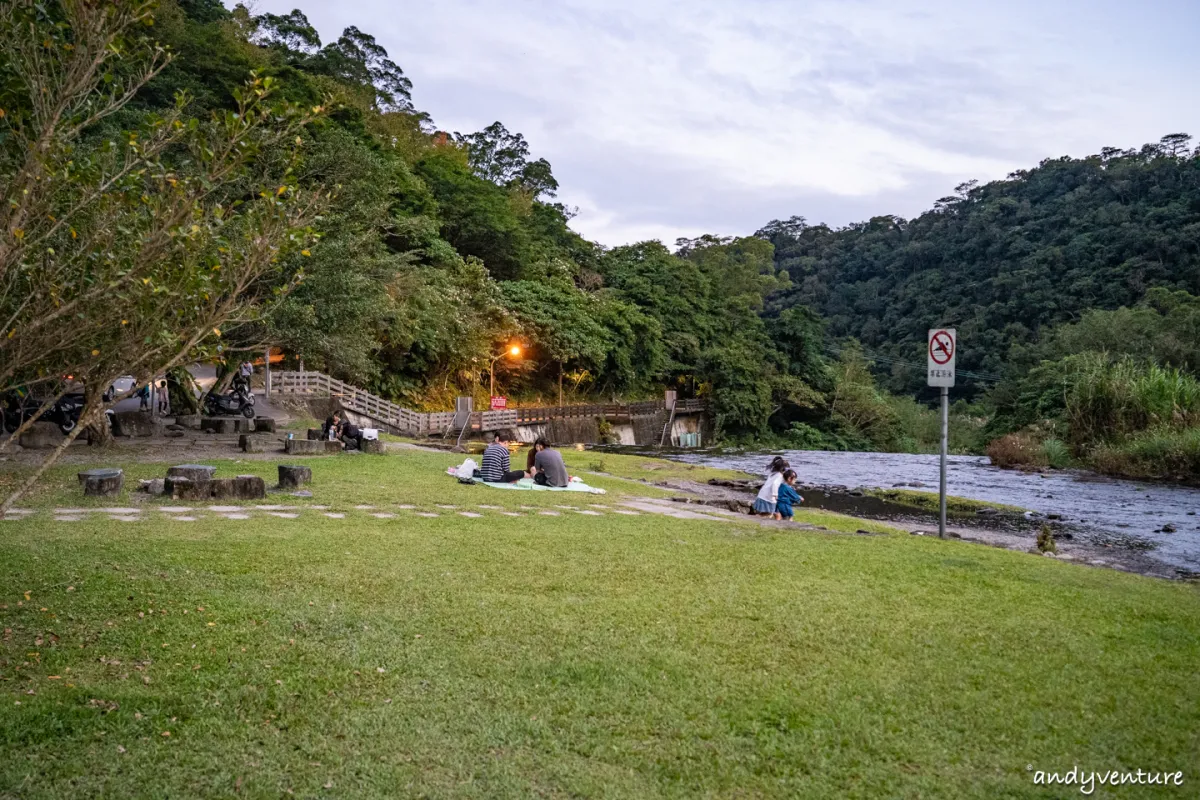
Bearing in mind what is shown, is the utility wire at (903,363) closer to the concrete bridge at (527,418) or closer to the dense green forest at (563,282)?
the dense green forest at (563,282)

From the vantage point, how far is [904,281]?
67562 millimetres

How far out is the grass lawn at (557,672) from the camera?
11.7ft

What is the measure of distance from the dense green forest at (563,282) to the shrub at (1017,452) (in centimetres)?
18

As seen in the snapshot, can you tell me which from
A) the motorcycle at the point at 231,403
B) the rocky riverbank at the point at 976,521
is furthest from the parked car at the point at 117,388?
the rocky riverbank at the point at 976,521

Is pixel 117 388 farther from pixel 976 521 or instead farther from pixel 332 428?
pixel 976 521

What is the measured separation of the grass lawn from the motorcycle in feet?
57.6

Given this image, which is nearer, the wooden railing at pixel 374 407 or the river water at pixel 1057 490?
the river water at pixel 1057 490

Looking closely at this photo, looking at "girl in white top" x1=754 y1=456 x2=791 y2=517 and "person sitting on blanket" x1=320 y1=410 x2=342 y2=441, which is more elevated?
"person sitting on blanket" x1=320 y1=410 x2=342 y2=441

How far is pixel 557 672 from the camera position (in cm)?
464

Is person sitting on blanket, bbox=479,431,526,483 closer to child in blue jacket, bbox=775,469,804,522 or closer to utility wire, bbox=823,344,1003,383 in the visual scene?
child in blue jacket, bbox=775,469,804,522

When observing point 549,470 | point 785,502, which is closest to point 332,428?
point 549,470

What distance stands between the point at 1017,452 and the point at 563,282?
83.5 ft

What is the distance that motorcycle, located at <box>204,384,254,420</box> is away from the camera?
80.7 ft

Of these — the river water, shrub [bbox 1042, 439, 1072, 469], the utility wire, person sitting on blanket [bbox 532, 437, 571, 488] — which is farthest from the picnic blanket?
the utility wire
